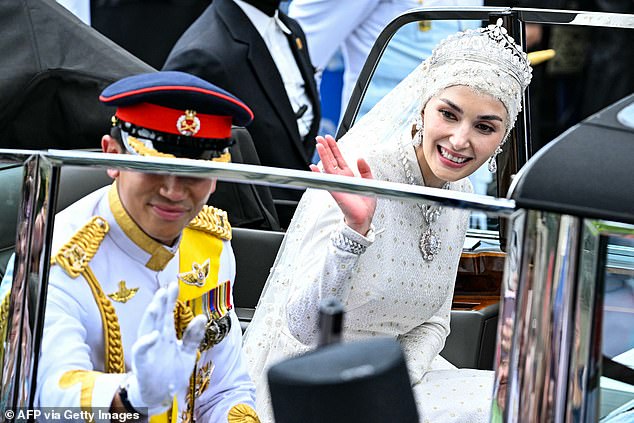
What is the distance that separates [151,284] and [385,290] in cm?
102

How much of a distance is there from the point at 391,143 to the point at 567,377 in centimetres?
151

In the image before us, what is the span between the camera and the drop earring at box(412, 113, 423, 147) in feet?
8.77

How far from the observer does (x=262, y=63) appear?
432cm

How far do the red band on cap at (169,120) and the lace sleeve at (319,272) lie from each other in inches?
17.9

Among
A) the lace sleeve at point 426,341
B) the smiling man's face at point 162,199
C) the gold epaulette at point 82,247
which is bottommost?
the lace sleeve at point 426,341

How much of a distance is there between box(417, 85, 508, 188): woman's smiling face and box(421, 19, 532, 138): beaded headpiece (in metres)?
0.02

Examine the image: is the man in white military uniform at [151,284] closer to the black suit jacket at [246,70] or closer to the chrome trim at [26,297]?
the chrome trim at [26,297]

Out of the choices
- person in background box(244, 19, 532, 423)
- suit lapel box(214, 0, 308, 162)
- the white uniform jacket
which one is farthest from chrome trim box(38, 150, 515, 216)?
suit lapel box(214, 0, 308, 162)

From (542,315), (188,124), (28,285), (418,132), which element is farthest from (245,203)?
(542,315)

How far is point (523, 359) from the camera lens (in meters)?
1.27

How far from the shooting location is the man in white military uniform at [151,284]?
143 cm

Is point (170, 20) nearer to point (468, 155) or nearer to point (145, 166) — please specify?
point (468, 155)

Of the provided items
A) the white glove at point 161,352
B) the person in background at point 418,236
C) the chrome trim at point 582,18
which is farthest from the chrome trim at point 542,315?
the chrome trim at point 582,18

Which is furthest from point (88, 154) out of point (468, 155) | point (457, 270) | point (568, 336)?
point (457, 270)
